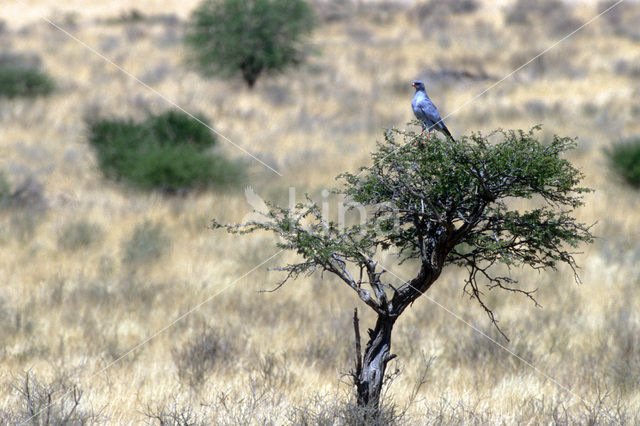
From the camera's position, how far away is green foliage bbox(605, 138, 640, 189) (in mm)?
12719

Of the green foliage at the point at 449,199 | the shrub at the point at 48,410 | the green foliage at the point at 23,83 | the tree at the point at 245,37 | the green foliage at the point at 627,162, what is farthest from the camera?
the tree at the point at 245,37

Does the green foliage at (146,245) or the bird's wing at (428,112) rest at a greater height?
the green foliage at (146,245)

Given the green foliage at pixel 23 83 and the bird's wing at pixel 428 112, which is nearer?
the bird's wing at pixel 428 112

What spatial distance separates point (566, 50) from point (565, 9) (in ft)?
43.9

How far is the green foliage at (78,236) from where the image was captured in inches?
348

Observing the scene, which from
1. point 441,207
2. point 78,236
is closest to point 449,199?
point 441,207

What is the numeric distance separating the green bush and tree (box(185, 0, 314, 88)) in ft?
28.1

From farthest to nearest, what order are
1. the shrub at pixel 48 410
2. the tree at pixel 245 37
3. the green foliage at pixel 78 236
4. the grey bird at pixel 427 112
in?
the tree at pixel 245 37 → the green foliage at pixel 78 236 → the grey bird at pixel 427 112 → the shrub at pixel 48 410

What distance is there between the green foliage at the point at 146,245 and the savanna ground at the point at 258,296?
3cm

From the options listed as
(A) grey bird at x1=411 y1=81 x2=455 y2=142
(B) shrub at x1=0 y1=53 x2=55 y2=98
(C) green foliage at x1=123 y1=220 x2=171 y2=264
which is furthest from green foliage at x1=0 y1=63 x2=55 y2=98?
(A) grey bird at x1=411 y1=81 x2=455 y2=142

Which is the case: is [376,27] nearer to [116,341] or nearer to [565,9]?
[565,9]

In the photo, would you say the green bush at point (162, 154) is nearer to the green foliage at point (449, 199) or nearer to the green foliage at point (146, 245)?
the green foliage at point (146, 245)

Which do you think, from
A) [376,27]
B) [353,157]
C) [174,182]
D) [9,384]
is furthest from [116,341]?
[376,27]

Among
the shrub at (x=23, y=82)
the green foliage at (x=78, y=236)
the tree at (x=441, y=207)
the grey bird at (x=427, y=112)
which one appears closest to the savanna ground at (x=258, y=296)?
the green foliage at (x=78, y=236)
